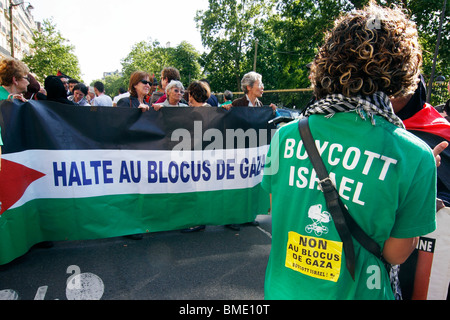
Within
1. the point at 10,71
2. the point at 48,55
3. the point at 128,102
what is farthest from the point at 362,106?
the point at 48,55

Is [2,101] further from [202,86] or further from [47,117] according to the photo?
[202,86]

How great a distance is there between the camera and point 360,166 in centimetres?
107

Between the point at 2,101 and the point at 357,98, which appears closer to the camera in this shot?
the point at 357,98

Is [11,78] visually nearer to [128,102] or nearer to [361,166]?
[128,102]

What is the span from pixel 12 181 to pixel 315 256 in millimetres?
3360

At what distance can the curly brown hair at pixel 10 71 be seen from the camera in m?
3.55

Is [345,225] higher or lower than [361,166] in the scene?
lower

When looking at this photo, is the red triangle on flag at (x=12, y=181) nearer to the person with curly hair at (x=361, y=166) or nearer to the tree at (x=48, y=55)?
the person with curly hair at (x=361, y=166)

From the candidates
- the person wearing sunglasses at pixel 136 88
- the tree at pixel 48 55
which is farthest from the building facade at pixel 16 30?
the person wearing sunglasses at pixel 136 88

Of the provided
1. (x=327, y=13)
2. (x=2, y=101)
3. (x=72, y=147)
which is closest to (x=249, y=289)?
(x=72, y=147)

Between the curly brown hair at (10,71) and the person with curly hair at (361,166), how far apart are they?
3.74 metres

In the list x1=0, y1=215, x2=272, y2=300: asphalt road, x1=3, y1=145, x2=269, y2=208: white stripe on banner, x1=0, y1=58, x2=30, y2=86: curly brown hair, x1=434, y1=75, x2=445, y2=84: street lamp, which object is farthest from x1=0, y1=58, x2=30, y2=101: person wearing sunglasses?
x1=434, y1=75, x2=445, y2=84: street lamp

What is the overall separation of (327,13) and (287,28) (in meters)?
3.15

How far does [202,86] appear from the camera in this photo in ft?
14.8
